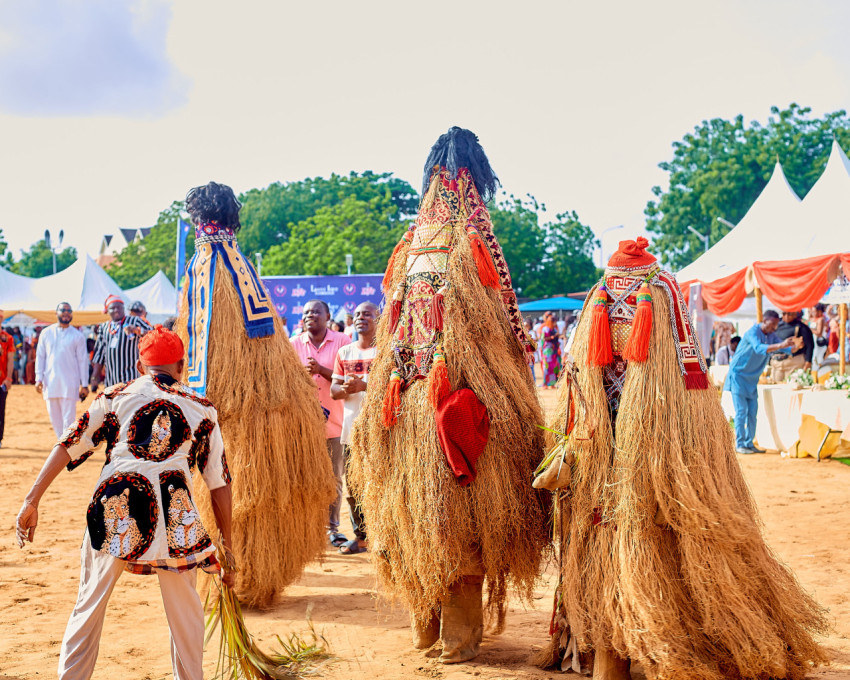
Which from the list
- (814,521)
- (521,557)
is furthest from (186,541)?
(814,521)

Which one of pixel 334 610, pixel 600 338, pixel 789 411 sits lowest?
pixel 334 610

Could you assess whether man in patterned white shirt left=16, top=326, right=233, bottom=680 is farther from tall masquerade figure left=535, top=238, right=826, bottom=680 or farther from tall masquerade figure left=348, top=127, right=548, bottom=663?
tall masquerade figure left=535, top=238, right=826, bottom=680

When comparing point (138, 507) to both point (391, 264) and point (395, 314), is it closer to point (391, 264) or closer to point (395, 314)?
point (395, 314)

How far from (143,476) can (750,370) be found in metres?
10.3

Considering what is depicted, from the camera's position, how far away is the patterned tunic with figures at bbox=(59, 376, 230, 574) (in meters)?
3.58

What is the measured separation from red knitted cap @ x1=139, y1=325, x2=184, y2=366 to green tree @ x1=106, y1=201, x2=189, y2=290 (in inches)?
2006

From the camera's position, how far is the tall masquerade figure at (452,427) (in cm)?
447

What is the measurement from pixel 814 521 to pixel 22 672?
23.0ft

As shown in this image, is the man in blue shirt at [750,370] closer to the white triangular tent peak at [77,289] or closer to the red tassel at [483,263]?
the red tassel at [483,263]

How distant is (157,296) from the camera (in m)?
30.5

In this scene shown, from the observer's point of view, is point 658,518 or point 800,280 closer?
point 658,518

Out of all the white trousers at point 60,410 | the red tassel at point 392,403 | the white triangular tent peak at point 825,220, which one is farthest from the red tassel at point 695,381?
the white trousers at point 60,410

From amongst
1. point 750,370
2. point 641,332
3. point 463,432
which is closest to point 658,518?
point 641,332

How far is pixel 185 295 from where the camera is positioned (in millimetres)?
5906
